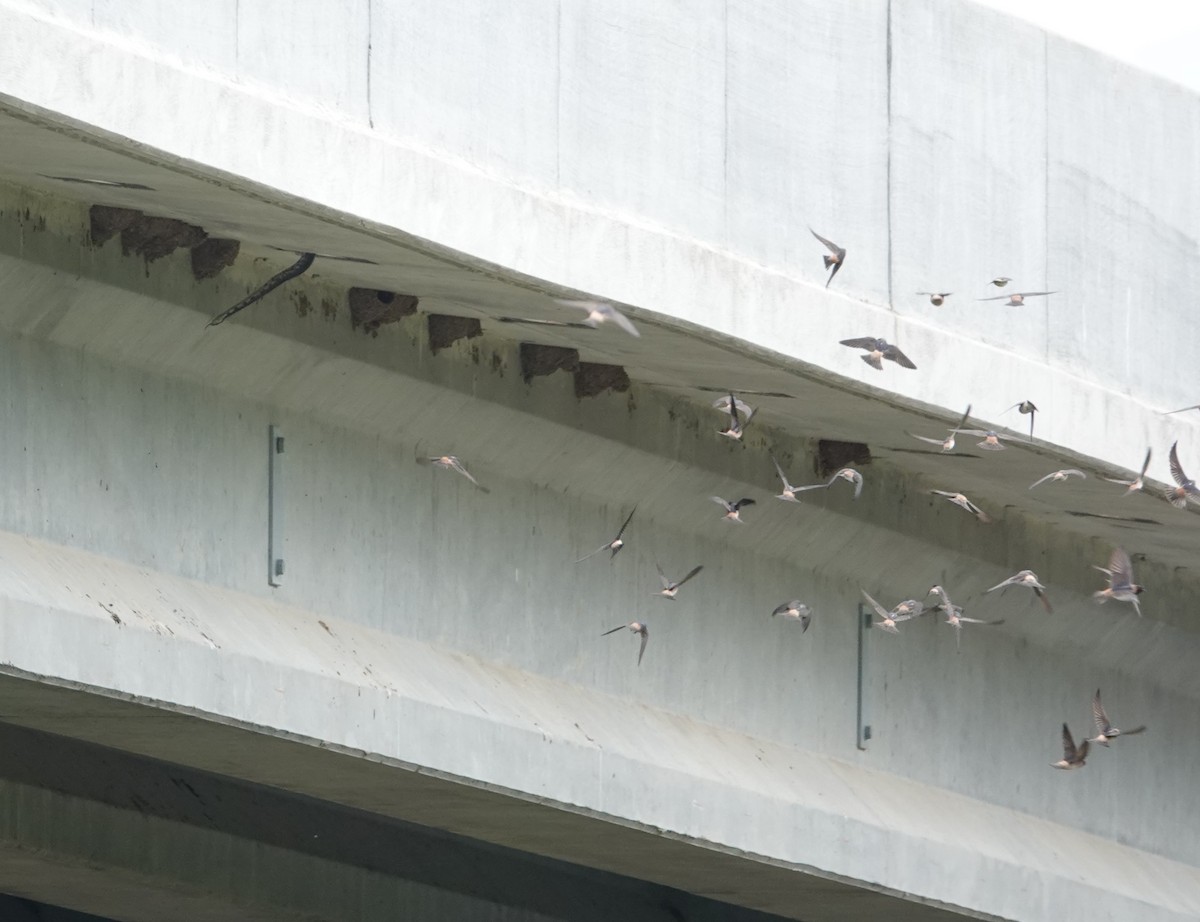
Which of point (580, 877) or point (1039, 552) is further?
point (580, 877)

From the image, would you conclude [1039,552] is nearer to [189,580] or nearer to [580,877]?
[580,877]

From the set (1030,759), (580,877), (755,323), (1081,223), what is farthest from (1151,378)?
(580,877)

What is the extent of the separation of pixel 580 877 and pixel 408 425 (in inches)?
259

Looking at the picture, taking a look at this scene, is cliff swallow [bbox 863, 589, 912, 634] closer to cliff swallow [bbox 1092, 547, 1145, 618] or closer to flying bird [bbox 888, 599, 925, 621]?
flying bird [bbox 888, 599, 925, 621]

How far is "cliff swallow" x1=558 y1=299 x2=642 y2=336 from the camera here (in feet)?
38.2

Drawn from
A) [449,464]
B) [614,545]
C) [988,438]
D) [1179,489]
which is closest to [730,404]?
[614,545]

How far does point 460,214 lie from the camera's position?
1112 centimetres

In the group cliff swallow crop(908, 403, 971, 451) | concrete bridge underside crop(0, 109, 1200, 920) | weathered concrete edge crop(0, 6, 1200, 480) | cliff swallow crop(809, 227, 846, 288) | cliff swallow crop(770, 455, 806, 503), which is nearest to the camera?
weathered concrete edge crop(0, 6, 1200, 480)

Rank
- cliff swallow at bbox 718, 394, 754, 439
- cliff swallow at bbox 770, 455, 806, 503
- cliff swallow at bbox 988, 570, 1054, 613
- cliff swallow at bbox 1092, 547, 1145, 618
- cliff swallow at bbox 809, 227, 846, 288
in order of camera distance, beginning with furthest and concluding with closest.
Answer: cliff swallow at bbox 1092, 547, 1145, 618
cliff swallow at bbox 988, 570, 1054, 613
cliff swallow at bbox 770, 455, 806, 503
cliff swallow at bbox 718, 394, 754, 439
cliff swallow at bbox 809, 227, 846, 288

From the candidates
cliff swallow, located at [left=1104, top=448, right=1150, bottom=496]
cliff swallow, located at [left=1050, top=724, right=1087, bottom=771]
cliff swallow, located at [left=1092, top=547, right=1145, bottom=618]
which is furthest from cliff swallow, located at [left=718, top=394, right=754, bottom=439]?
cliff swallow, located at [left=1050, top=724, right=1087, bottom=771]

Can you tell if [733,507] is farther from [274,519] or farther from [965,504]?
[274,519]

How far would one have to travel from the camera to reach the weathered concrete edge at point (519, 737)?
10.6 meters

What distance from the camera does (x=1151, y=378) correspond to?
15.8 m

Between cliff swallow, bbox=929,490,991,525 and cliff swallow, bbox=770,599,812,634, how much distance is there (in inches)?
39.6
